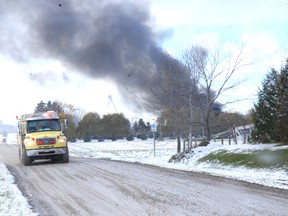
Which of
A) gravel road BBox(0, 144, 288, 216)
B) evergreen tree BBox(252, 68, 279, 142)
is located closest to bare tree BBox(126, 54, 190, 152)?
evergreen tree BBox(252, 68, 279, 142)

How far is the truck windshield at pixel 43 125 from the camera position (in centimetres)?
1969

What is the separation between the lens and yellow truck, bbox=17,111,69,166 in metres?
18.9

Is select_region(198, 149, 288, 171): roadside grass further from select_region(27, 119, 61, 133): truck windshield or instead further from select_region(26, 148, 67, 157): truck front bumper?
select_region(27, 119, 61, 133): truck windshield

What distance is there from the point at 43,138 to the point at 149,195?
10800mm

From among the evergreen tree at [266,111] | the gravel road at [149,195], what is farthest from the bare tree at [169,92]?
the gravel road at [149,195]

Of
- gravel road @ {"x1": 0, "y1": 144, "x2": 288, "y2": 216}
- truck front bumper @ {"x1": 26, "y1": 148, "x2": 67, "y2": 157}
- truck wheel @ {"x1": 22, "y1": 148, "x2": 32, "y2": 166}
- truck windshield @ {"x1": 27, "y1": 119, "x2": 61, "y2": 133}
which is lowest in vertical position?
gravel road @ {"x1": 0, "y1": 144, "x2": 288, "y2": 216}

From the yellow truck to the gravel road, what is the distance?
5.58m

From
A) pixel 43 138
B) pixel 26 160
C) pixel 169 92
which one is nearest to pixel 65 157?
pixel 43 138

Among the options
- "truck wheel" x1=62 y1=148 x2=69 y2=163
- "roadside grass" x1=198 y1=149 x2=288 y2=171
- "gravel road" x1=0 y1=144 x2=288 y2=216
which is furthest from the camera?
"truck wheel" x1=62 y1=148 x2=69 y2=163

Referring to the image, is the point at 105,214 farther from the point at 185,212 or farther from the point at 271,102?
the point at 271,102

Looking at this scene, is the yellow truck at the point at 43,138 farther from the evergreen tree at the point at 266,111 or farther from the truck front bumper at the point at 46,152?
the evergreen tree at the point at 266,111

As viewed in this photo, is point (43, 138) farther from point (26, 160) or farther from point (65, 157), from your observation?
point (65, 157)

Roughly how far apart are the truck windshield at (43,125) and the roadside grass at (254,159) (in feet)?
23.4

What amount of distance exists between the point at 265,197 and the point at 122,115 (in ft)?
262
